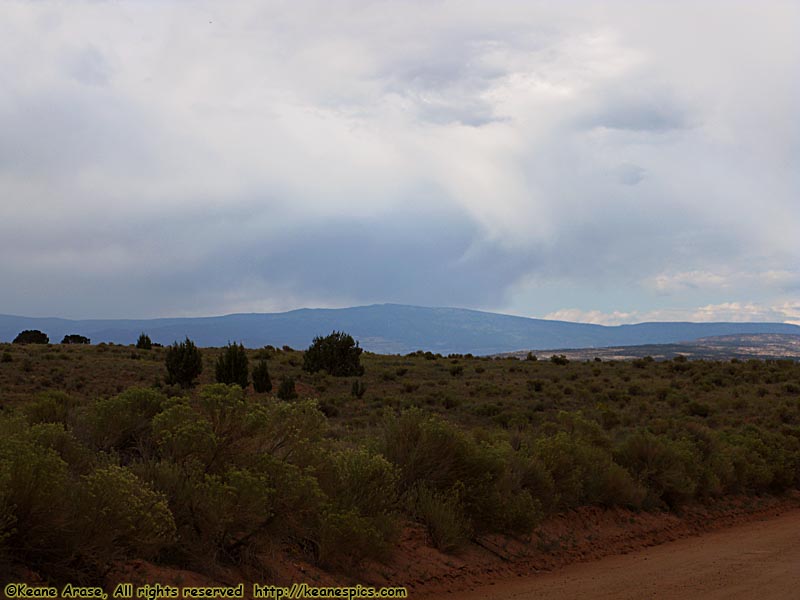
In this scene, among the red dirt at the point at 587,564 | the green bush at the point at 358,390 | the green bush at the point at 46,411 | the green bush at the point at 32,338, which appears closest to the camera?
the red dirt at the point at 587,564

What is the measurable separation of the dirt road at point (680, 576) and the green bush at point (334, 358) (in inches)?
1301

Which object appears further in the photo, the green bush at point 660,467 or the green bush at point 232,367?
the green bush at point 232,367

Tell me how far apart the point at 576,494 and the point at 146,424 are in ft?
30.1

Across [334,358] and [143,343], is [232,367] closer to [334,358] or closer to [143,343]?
[334,358]

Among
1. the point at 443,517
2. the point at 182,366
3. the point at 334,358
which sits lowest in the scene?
the point at 443,517

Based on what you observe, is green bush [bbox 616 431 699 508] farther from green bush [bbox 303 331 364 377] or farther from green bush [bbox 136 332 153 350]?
green bush [bbox 136 332 153 350]

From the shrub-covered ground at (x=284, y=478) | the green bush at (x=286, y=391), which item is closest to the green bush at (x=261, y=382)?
the green bush at (x=286, y=391)

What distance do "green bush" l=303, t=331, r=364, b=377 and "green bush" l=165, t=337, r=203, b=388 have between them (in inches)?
372

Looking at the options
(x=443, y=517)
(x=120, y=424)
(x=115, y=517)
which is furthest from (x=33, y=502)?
(x=443, y=517)

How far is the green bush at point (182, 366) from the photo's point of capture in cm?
3878

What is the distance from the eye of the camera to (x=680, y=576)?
38.0 ft

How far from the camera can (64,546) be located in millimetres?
7391

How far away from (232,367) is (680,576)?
1259 inches

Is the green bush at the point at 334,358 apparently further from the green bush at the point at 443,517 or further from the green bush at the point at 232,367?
the green bush at the point at 443,517
